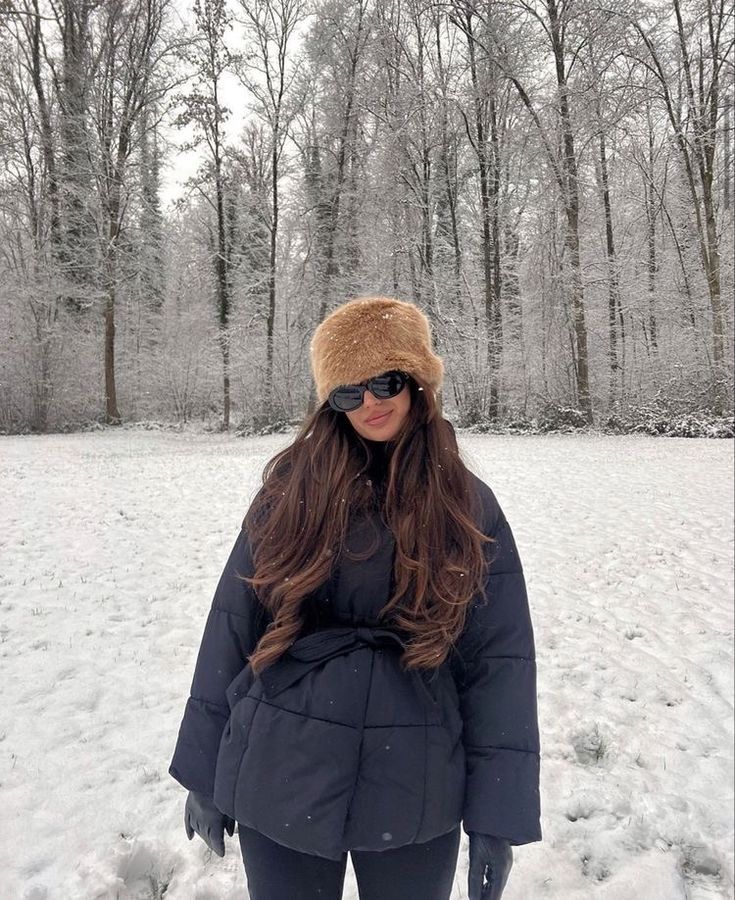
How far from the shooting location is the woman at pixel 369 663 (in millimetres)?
1253

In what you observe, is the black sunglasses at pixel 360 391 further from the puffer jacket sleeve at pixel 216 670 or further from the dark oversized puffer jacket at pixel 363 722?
the puffer jacket sleeve at pixel 216 670

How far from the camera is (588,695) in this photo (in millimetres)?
3594

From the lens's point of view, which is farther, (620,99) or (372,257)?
(372,257)

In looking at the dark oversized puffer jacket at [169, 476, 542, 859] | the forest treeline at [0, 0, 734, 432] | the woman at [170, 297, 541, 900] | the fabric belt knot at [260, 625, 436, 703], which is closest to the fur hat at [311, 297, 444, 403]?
the woman at [170, 297, 541, 900]

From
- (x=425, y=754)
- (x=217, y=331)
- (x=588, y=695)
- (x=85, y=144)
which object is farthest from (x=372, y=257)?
(x=425, y=754)

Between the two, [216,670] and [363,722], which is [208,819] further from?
[363,722]

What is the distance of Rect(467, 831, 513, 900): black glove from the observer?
4.28 ft

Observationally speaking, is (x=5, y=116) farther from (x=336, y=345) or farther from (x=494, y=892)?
(x=494, y=892)

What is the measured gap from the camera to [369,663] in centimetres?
132

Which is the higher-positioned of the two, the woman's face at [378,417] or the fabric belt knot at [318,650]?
the woman's face at [378,417]

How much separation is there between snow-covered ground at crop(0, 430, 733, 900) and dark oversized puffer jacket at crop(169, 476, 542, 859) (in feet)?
2.12

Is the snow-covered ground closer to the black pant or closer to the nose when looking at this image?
the nose

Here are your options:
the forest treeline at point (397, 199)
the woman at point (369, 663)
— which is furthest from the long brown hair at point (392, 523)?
the forest treeline at point (397, 199)

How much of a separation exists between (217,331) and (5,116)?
9339 millimetres
